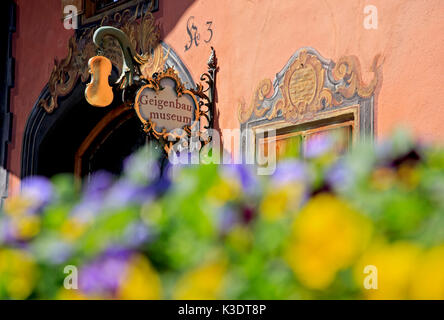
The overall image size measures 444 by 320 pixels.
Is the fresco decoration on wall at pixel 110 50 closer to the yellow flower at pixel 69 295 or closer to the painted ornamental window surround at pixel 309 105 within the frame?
the painted ornamental window surround at pixel 309 105

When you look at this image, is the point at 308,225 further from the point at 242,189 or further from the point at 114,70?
the point at 114,70

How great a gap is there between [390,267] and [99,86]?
4.94 m

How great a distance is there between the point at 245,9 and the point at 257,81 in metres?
0.68

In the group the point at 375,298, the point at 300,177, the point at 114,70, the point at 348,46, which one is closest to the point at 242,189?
the point at 300,177

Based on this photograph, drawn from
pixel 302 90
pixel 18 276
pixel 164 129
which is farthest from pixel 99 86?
pixel 18 276

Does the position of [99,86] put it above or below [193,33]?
below

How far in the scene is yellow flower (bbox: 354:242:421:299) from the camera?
55 centimetres

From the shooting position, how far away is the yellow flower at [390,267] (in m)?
0.55

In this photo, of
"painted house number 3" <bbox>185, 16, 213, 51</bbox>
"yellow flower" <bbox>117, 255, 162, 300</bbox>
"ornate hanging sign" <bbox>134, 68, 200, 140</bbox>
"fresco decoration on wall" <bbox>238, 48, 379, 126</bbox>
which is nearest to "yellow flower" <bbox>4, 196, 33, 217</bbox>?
"yellow flower" <bbox>117, 255, 162, 300</bbox>

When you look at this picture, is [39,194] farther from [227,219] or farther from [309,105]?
[309,105]

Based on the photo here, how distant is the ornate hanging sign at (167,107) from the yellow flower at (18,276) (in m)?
4.18

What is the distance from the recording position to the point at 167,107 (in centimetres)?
497

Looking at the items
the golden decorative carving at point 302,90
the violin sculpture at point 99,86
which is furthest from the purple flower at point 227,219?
the violin sculpture at point 99,86

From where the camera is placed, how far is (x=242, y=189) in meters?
0.69
